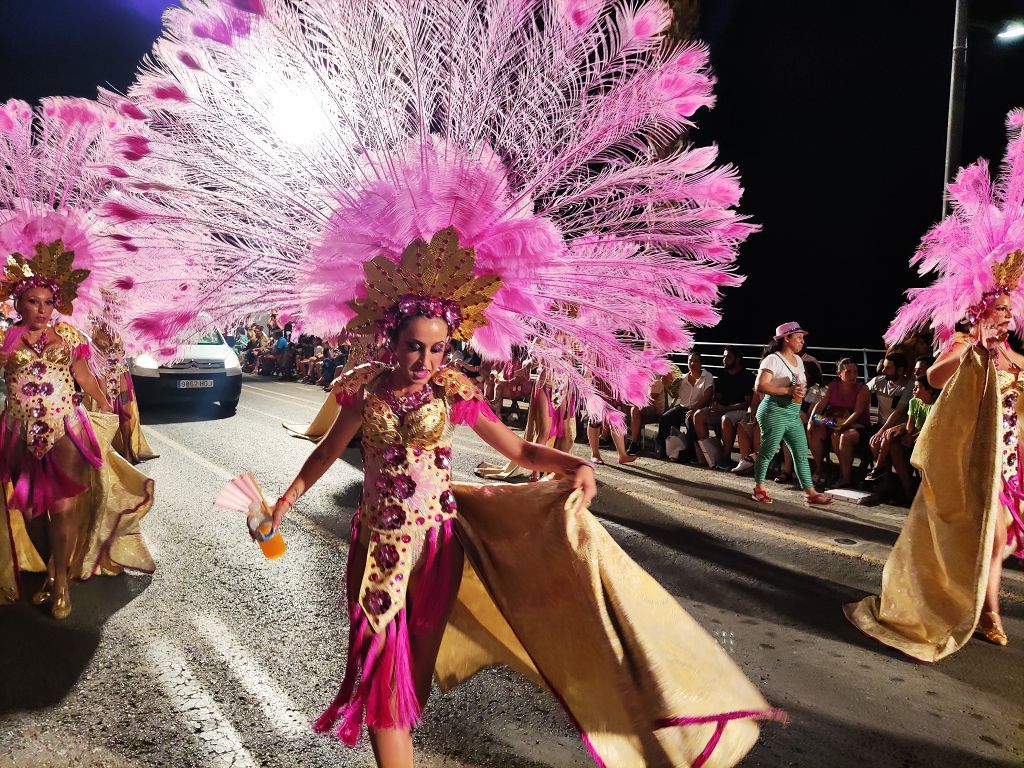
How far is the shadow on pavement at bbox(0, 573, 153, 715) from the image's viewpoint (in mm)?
3320

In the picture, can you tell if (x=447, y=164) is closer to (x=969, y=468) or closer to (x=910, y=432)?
(x=969, y=468)

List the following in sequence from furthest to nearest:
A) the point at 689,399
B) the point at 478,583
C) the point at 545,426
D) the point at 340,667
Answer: the point at 689,399
the point at 545,426
the point at 340,667
the point at 478,583

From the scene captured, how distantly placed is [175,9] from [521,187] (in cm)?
131

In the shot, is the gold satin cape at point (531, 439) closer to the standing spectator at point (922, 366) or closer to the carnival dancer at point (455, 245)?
the standing spectator at point (922, 366)

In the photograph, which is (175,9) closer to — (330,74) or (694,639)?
(330,74)

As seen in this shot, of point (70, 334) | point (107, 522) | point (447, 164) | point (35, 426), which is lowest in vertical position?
point (107, 522)

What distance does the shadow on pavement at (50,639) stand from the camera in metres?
3.32

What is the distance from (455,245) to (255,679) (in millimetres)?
2308

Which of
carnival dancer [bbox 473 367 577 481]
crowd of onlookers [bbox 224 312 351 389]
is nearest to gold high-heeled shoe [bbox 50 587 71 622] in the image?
carnival dancer [bbox 473 367 577 481]

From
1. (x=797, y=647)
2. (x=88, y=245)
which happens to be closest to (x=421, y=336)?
(x=797, y=647)

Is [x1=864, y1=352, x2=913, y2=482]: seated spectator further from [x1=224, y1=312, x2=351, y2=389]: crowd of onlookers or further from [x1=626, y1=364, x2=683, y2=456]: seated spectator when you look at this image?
[x1=224, y1=312, x2=351, y2=389]: crowd of onlookers

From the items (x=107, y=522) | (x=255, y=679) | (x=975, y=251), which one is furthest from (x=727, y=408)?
(x=255, y=679)

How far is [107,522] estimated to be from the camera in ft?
15.6

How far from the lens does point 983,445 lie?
3.86m
